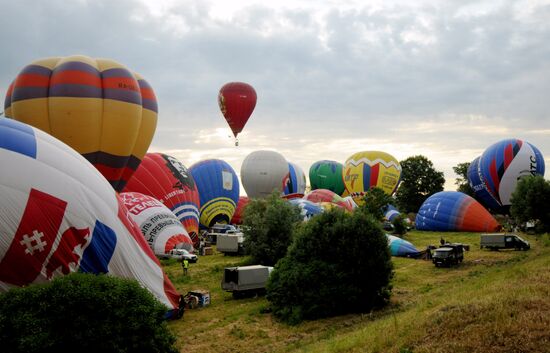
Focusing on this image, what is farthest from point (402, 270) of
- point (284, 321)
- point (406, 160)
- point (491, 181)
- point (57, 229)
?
point (406, 160)

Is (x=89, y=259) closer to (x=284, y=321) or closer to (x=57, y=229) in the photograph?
(x=57, y=229)

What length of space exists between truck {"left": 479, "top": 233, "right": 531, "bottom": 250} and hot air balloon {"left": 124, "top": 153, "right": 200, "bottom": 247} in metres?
22.5

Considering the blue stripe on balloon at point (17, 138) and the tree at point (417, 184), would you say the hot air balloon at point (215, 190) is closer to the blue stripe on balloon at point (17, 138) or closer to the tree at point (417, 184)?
the blue stripe on balloon at point (17, 138)

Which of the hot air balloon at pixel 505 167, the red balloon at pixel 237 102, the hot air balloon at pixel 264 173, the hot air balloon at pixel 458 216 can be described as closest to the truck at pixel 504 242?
the hot air balloon at pixel 458 216

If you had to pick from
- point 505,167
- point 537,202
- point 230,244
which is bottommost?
point 230,244

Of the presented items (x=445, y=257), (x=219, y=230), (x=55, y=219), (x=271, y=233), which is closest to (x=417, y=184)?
(x=219, y=230)

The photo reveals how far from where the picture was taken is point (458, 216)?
51375mm

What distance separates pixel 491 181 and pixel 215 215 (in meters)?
A: 33.8

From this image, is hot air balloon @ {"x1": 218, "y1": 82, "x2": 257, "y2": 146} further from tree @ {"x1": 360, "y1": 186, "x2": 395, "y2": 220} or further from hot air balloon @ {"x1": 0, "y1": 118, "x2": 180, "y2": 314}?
hot air balloon @ {"x1": 0, "y1": 118, "x2": 180, "y2": 314}

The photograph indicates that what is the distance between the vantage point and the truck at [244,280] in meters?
23.0

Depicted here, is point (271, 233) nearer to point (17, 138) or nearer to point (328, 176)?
point (17, 138)

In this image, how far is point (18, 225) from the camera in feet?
48.6

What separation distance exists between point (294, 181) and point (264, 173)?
537 inches

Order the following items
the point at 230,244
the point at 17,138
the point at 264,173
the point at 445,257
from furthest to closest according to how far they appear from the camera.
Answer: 1. the point at 264,173
2. the point at 230,244
3. the point at 445,257
4. the point at 17,138
